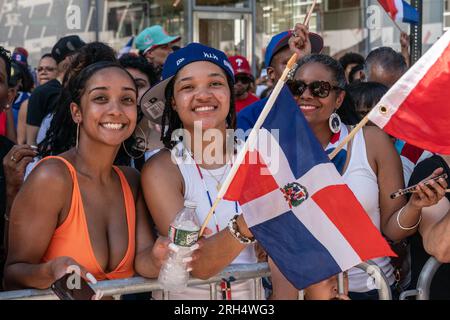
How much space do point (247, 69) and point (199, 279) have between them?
5.05 metres

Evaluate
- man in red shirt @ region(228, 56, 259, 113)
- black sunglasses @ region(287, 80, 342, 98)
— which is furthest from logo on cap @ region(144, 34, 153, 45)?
black sunglasses @ region(287, 80, 342, 98)

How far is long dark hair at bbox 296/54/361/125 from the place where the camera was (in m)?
4.10

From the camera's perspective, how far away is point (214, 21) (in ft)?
40.4

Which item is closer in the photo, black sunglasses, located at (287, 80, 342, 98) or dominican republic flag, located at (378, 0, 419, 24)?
black sunglasses, located at (287, 80, 342, 98)

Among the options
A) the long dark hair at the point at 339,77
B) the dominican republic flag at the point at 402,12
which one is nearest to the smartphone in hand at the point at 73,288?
the long dark hair at the point at 339,77

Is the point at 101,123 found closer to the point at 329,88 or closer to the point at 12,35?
the point at 329,88

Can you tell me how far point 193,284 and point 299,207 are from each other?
59cm

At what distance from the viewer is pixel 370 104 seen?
4.88 metres

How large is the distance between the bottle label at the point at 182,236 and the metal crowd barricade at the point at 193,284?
12.1 inches

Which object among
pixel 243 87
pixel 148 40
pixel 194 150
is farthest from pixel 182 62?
pixel 243 87

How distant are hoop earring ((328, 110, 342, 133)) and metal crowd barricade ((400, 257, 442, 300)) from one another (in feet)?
3.13

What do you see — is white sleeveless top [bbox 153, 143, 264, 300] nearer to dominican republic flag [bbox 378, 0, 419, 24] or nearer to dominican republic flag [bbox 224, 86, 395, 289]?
dominican republic flag [bbox 224, 86, 395, 289]

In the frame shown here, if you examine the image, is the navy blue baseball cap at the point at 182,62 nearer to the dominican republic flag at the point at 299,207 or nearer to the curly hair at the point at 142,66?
the dominican republic flag at the point at 299,207
